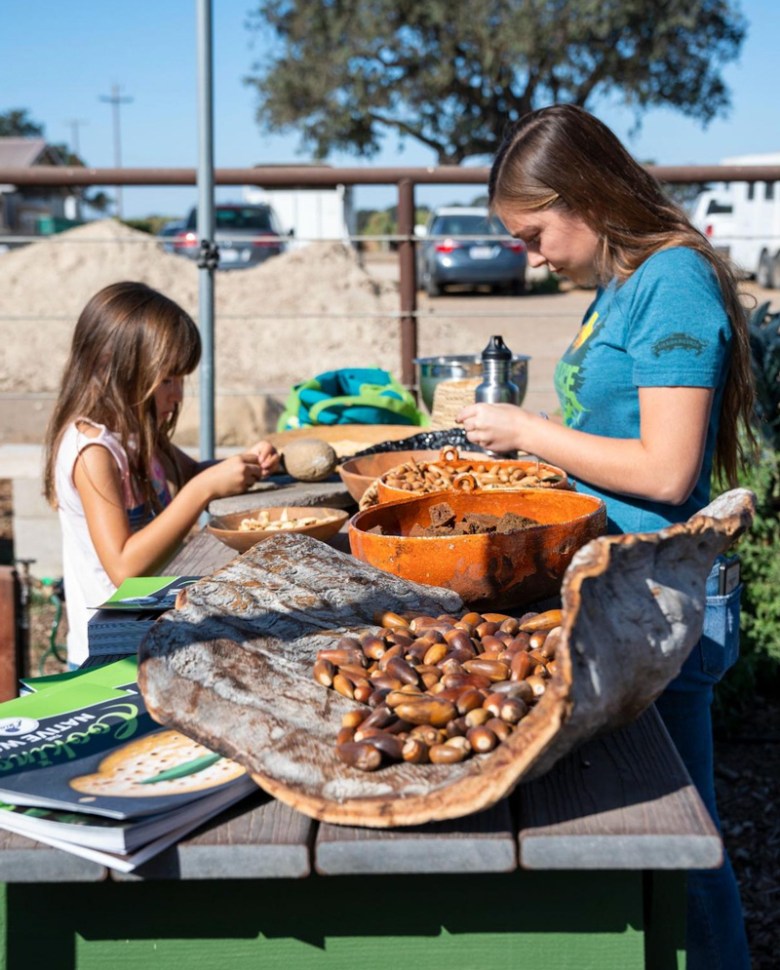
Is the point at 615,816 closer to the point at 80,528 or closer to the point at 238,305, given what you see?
the point at 80,528

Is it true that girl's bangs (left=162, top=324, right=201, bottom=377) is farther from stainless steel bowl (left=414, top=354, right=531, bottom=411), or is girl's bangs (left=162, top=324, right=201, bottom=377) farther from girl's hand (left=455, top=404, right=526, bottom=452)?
girl's hand (left=455, top=404, right=526, bottom=452)

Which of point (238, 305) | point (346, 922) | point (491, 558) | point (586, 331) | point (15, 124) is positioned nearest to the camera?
point (346, 922)

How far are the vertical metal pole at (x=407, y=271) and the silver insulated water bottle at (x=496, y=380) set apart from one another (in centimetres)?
246

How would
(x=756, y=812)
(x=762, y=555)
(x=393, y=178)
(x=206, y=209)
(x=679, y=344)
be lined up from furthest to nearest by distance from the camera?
(x=393, y=178), (x=206, y=209), (x=762, y=555), (x=756, y=812), (x=679, y=344)

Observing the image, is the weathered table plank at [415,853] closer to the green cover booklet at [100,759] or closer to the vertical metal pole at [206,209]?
the green cover booklet at [100,759]

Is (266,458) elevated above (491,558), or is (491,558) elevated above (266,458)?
(266,458)

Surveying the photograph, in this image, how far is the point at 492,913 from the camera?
1237 mm

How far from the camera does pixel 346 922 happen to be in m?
1.25

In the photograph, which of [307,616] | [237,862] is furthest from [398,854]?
[307,616]

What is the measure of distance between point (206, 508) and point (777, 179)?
11.8ft

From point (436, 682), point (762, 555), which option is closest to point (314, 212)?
point (762, 555)

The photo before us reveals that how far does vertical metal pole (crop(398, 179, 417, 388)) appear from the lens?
5270mm

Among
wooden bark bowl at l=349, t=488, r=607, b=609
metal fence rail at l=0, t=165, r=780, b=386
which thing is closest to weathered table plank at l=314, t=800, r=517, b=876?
wooden bark bowl at l=349, t=488, r=607, b=609

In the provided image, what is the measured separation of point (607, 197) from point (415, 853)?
1373mm
